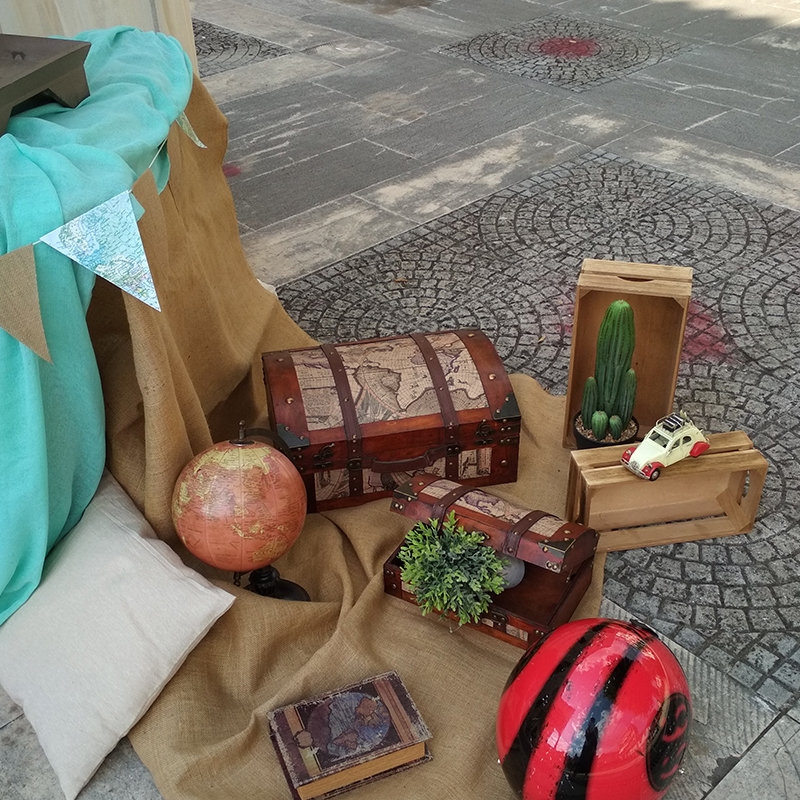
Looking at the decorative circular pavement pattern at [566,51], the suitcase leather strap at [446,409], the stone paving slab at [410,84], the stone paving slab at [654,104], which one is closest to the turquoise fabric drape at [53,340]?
the suitcase leather strap at [446,409]

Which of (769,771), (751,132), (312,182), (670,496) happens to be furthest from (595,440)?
(751,132)

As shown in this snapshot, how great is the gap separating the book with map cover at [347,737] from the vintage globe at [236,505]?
43 cm

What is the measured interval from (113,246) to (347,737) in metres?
1.30

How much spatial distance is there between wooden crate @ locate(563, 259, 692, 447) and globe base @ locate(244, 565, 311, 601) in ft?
3.64

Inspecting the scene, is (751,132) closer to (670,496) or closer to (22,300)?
(670,496)

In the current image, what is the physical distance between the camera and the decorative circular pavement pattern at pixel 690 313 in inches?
105

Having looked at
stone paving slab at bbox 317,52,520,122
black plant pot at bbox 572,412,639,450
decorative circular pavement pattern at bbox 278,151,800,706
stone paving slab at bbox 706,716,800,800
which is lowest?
stone paving slab at bbox 706,716,800,800

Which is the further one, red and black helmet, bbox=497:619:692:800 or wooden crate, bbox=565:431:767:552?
wooden crate, bbox=565:431:767:552

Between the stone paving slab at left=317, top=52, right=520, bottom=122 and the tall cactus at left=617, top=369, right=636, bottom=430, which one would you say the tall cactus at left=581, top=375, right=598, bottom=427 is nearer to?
the tall cactus at left=617, top=369, right=636, bottom=430

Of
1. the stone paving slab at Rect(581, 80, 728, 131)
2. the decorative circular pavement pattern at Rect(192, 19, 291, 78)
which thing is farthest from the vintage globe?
the decorative circular pavement pattern at Rect(192, 19, 291, 78)

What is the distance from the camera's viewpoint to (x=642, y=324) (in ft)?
10.5

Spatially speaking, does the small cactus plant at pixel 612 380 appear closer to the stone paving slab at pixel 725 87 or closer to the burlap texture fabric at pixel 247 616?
the burlap texture fabric at pixel 247 616

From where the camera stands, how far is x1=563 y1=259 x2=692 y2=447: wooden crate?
9.68ft

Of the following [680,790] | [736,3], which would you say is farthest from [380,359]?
[736,3]
